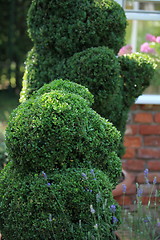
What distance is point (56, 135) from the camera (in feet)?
7.88

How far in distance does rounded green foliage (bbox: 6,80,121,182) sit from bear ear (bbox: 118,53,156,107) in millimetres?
1127

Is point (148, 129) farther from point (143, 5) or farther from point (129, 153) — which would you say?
point (143, 5)

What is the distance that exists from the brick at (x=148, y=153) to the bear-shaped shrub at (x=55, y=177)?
2506 millimetres

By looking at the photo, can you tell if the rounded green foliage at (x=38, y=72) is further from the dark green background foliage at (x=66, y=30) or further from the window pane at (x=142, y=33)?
the window pane at (x=142, y=33)

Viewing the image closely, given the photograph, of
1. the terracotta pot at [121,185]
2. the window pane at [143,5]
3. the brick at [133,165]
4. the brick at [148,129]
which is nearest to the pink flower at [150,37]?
the window pane at [143,5]

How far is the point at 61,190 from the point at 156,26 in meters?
3.37

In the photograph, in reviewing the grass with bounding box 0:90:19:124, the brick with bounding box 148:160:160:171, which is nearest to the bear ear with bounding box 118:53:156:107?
the brick with bounding box 148:160:160:171

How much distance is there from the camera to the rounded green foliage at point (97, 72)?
3.18 m

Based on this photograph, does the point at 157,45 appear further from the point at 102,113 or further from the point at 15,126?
the point at 15,126

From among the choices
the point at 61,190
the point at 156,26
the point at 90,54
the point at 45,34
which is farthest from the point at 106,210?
the point at 156,26

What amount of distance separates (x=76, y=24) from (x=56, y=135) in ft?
4.44

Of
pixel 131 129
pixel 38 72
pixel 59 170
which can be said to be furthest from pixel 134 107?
pixel 59 170

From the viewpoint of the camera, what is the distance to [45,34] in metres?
3.49

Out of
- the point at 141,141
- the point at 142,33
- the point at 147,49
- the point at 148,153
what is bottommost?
the point at 148,153
